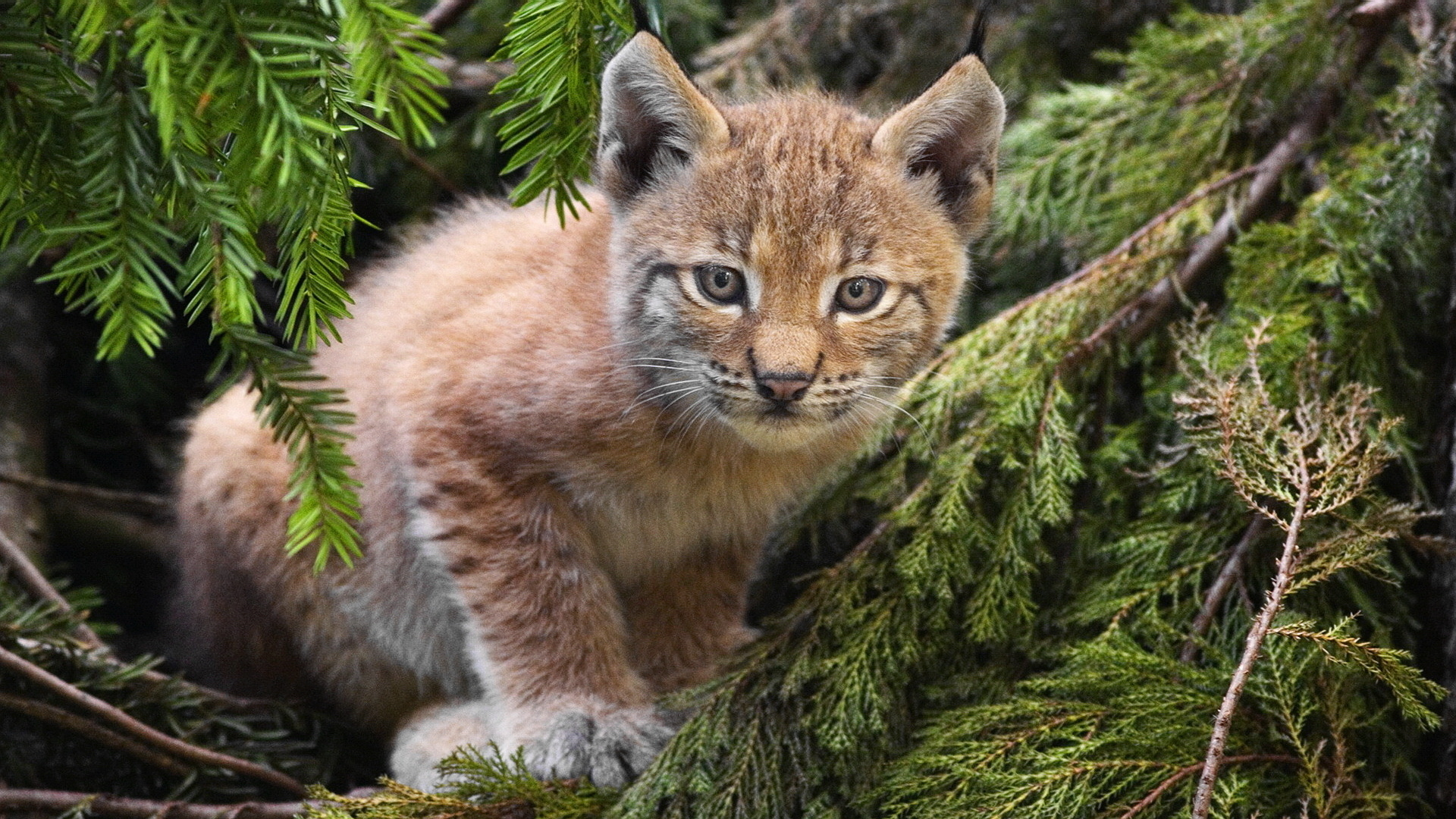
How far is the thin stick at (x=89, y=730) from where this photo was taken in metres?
3.18

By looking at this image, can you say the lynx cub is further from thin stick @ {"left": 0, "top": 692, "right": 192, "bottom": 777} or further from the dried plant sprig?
the dried plant sprig

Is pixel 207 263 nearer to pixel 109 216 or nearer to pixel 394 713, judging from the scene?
pixel 109 216

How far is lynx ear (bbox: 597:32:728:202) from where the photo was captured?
2.89m

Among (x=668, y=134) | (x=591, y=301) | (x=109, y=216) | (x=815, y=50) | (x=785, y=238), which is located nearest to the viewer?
(x=109, y=216)

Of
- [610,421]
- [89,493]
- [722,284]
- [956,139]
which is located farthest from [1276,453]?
[89,493]

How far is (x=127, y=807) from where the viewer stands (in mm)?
3078

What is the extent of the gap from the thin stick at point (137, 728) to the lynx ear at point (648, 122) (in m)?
1.81

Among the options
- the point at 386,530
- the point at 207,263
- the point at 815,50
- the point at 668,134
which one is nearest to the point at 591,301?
the point at 668,134

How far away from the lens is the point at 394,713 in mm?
3953

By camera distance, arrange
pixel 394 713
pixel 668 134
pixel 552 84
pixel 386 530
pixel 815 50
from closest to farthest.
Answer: pixel 552 84
pixel 668 134
pixel 386 530
pixel 394 713
pixel 815 50

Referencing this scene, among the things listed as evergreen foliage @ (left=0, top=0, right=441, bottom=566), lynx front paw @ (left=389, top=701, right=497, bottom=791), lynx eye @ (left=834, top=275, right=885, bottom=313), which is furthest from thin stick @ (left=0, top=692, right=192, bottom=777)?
lynx eye @ (left=834, top=275, right=885, bottom=313)

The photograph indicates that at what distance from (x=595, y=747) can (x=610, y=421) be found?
2.71 ft

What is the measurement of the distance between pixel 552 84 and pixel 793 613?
1.47 m

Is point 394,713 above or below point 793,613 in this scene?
below
